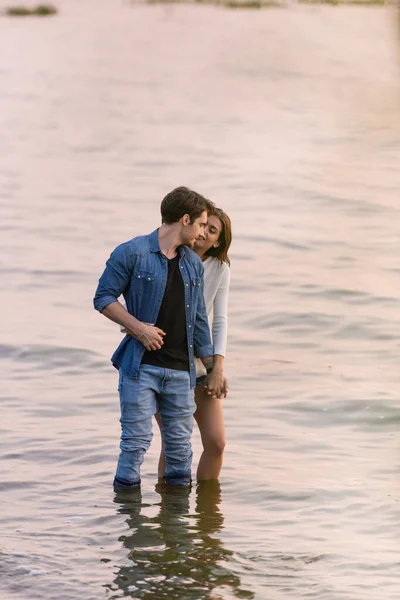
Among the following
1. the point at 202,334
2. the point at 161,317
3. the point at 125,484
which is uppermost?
the point at 161,317

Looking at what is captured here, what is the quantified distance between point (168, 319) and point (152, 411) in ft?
1.33

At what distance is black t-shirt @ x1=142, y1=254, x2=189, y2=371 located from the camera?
16.1ft

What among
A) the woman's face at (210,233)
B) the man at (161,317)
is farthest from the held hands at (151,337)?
the woman's face at (210,233)

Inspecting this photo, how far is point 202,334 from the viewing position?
5137 millimetres

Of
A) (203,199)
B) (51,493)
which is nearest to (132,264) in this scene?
(203,199)

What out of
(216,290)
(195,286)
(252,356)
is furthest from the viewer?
(252,356)

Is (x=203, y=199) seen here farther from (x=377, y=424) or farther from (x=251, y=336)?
(x=251, y=336)

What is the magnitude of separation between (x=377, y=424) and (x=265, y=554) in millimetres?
2887

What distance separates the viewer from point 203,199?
16.2 feet

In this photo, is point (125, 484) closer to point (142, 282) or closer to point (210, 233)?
point (142, 282)

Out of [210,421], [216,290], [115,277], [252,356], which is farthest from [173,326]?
[252,356]

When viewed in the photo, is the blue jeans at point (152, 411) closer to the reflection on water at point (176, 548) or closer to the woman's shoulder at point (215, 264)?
the reflection on water at point (176, 548)

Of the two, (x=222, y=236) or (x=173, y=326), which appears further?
(x=222, y=236)

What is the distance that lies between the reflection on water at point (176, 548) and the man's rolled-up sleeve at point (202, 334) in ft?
2.60
